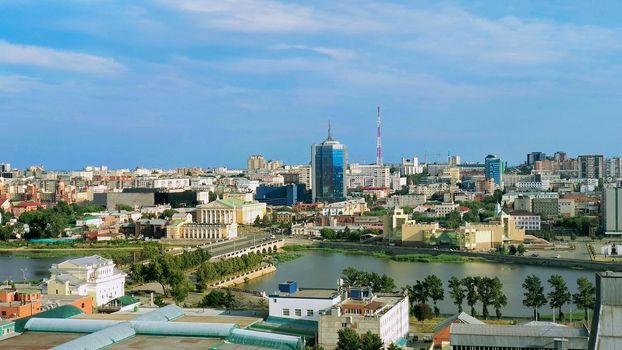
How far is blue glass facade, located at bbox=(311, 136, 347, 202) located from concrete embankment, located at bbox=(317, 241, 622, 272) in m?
13.4

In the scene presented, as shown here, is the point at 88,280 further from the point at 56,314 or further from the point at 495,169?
the point at 495,169

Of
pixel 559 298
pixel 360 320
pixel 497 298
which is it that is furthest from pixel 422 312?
pixel 360 320

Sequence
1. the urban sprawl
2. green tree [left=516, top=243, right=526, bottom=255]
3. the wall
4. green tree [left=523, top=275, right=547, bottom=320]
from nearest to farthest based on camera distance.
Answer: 1. the urban sprawl
2. the wall
3. green tree [left=523, top=275, right=547, bottom=320]
4. green tree [left=516, top=243, right=526, bottom=255]

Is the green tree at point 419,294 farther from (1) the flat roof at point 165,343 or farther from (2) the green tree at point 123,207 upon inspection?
(2) the green tree at point 123,207

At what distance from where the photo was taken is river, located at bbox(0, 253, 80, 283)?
1599 centimetres

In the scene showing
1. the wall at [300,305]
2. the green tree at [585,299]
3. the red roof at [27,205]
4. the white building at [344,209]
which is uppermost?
the red roof at [27,205]

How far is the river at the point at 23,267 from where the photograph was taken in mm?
15992

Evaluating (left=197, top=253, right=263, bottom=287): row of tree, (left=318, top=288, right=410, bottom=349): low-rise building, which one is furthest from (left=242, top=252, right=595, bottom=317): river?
(left=318, top=288, right=410, bottom=349): low-rise building

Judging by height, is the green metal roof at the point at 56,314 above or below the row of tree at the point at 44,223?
below

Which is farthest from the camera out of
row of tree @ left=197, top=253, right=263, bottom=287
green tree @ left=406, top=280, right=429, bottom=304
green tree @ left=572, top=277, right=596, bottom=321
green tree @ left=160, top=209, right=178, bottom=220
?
green tree @ left=160, top=209, right=178, bottom=220

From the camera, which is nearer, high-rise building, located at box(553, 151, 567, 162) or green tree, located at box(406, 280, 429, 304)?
green tree, located at box(406, 280, 429, 304)

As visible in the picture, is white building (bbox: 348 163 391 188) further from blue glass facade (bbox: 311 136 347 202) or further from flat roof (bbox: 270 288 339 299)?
flat roof (bbox: 270 288 339 299)

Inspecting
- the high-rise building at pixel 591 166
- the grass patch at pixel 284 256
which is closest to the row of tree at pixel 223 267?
the grass patch at pixel 284 256

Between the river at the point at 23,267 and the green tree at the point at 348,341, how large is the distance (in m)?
8.79
